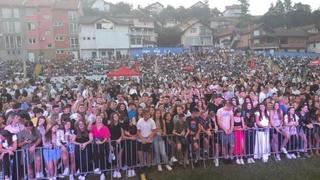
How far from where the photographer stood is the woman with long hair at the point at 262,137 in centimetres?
1184

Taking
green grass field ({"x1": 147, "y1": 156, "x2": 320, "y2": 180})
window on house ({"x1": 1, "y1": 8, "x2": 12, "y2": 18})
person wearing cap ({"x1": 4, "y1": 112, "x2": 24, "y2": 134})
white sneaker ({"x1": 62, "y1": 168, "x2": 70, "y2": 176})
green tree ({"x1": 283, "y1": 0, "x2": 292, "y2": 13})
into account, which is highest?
green tree ({"x1": 283, "y1": 0, "x2": 292, "y2": 13})

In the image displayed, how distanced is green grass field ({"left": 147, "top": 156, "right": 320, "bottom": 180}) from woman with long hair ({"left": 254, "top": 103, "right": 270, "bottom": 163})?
33 cm

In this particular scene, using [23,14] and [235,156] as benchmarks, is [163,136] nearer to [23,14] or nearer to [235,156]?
[235,156]

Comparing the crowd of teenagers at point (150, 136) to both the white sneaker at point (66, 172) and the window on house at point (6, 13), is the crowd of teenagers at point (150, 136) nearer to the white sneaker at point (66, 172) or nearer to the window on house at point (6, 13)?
the white sneaker at point (66, 172)

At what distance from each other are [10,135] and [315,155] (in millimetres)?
8049

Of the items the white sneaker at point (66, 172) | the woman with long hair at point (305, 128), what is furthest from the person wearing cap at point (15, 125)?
the woman with long hair at point (305, 128)

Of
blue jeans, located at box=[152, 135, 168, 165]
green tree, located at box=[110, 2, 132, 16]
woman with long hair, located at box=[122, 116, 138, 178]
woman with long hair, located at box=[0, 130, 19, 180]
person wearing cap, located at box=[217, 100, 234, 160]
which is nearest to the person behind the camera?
woman with long hair, located at box=[0, 130, 19, 180]

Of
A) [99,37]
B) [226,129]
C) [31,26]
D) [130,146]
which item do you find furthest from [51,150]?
[31,26]

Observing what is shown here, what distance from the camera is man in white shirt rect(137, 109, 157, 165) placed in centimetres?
1080

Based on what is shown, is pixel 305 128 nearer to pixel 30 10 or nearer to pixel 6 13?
pixel 30 10

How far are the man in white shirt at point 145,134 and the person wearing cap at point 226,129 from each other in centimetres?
183

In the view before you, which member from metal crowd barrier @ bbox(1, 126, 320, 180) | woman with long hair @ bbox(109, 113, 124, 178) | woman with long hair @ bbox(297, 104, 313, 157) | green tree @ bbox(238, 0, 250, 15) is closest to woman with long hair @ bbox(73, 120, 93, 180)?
metal crowd barrier @ bbox(1, 126, 320, 180)

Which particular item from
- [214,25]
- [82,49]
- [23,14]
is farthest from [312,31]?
[23,14]

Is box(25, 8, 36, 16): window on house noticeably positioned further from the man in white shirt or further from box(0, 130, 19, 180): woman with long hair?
box(0, 130, 19, 180): woman with long hair
